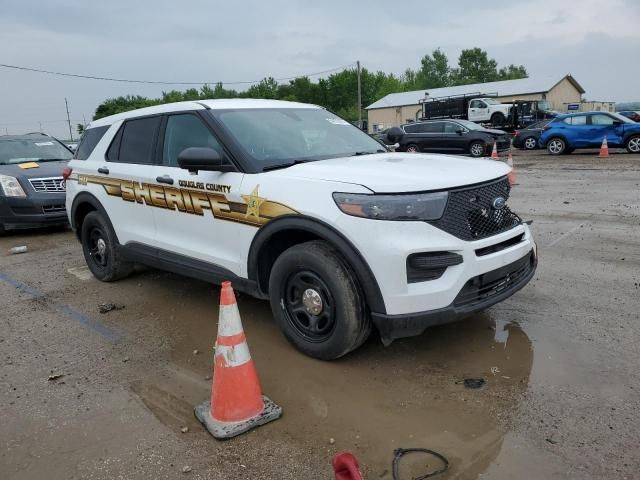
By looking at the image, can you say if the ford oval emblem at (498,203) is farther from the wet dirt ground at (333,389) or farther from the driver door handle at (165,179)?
the driver door handle at (165,179)

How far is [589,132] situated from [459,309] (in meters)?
17.6

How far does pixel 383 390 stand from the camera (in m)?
3.24

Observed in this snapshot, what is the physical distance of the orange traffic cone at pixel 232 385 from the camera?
2.90 metres

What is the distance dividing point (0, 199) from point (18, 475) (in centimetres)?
719

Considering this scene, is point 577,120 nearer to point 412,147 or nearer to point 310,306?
point 412,147

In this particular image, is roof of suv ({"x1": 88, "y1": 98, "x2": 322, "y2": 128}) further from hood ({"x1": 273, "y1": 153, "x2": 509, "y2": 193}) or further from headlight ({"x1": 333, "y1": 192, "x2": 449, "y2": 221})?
headlight ({"x1": 333, "y1": 192, "x2": 449, "y2": 221})

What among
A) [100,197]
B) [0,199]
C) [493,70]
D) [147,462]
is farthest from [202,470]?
[493,70]

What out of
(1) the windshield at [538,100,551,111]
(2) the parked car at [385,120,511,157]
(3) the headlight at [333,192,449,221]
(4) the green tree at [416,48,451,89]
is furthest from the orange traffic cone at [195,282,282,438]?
(4) the green tree at [416,48,451,89]

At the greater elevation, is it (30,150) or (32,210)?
(30,150)

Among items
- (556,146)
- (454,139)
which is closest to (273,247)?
(454,139)

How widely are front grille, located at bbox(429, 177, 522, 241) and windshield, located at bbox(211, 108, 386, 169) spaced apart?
1279mm

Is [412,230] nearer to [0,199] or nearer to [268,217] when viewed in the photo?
[268,217]

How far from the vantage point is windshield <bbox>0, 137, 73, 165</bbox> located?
31.0 feet

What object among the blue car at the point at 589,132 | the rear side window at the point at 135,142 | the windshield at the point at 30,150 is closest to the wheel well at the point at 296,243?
the rear side window at the point at 135,142
